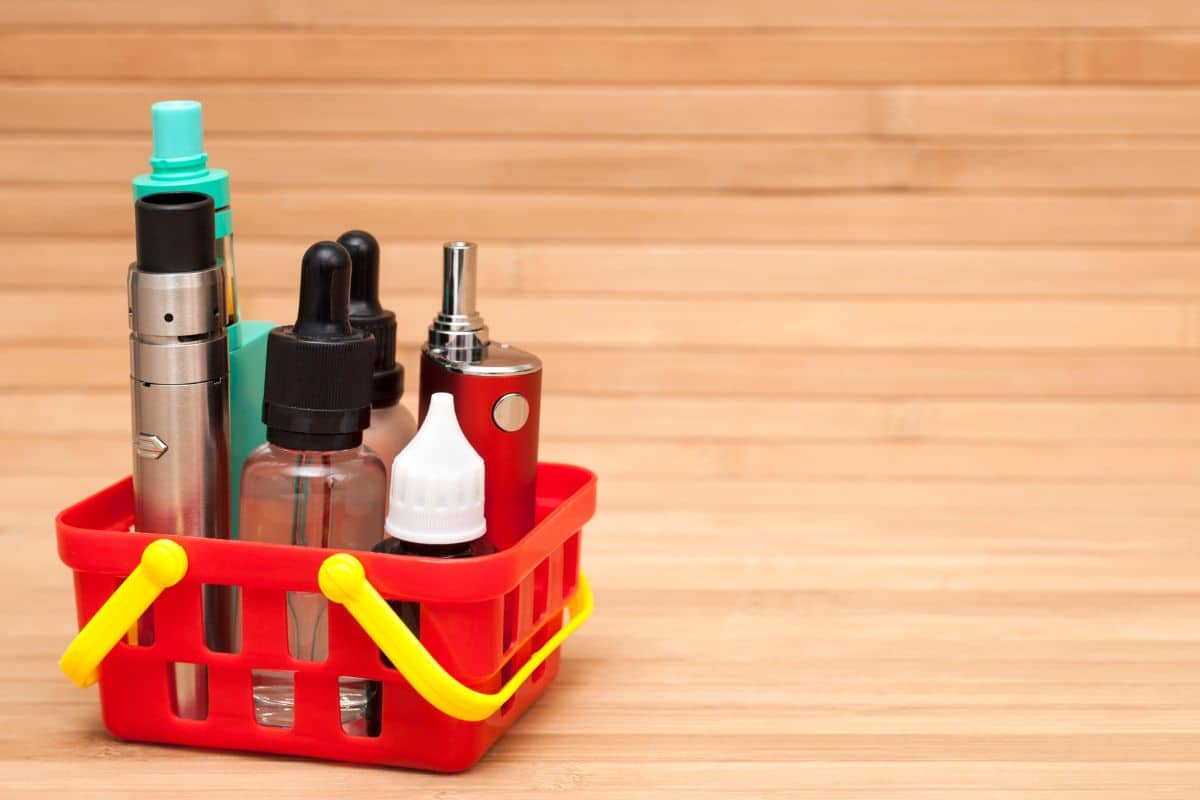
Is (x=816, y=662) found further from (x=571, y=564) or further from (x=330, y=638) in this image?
(x=330, y=638)

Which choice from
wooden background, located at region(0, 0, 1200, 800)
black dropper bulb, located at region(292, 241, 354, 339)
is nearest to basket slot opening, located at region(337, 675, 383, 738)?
black dropper bulb, located at region(292, 241, 354, 339)

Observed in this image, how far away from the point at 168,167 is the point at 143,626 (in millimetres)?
160

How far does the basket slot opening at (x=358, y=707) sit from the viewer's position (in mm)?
533

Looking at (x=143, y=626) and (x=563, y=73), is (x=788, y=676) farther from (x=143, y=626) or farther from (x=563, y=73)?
(x=563, y=73)

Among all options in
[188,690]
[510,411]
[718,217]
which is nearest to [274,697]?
[188,690]

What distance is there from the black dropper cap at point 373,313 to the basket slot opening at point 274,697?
102mm

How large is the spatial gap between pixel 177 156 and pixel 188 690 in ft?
0.61

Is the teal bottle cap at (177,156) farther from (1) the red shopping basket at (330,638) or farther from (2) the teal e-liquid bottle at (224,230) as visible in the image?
(1) the red shopping basket at (330,638)

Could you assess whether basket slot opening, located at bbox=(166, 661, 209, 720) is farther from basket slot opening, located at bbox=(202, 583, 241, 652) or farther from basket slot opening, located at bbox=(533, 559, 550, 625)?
basket slot opening, located at bbox=(533, 559, 550, 625)

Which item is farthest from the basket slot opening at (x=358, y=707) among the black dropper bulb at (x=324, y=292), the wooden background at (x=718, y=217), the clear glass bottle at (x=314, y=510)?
the wooden background at (x=718, y=217)

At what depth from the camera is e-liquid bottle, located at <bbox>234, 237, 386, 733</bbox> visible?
500mm

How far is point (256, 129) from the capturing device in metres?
0.93

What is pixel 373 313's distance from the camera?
557 millimetres

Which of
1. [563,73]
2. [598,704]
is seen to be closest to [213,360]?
[598,704]
